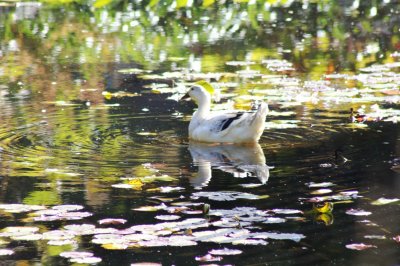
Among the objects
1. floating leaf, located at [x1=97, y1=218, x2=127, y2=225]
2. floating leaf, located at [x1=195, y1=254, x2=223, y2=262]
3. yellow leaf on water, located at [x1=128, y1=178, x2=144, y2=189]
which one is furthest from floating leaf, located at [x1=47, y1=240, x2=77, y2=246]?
yellow leaf on water, located at [x1=128, y1=178, x2=144, y2=189]

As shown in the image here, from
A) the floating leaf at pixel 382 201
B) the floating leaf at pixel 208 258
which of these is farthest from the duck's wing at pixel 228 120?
the floating leaf at pixel 208 258

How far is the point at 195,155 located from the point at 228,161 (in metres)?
0.45

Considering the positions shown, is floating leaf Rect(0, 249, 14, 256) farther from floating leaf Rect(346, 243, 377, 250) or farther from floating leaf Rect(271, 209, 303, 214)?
floating leaf Rect(346, 243, 377, 250)

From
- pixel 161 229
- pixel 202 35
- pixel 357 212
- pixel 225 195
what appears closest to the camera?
pixel 161 229

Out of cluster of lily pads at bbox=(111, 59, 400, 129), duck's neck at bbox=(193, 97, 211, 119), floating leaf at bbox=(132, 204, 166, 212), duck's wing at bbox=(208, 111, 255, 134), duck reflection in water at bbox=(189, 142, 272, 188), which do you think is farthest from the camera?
cluster of lily pads at bbox=(111, 59, 400, 129)

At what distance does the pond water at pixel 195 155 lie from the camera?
7.22 metres

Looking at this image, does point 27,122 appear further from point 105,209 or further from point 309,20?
point 309,20

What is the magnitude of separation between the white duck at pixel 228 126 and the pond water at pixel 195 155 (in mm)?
157

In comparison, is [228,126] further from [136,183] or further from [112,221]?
[112,221]

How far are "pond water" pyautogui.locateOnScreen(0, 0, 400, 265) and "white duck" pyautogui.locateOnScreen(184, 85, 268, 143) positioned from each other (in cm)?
16

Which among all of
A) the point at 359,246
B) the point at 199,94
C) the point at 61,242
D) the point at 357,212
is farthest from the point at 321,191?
the point at 199,94

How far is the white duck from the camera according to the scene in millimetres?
11008

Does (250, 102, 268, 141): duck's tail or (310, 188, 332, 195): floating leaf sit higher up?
(250, 102, 268, 141): duck's tail

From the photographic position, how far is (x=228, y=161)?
10469 mm
